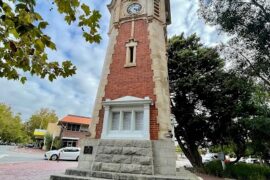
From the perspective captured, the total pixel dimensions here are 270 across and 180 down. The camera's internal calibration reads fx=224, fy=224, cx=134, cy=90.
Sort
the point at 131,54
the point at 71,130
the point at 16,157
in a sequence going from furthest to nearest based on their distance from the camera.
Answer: the point at 71,130
the point at 16,157
the point at 131,54

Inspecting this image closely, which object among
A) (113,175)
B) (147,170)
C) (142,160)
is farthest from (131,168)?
(113,175)

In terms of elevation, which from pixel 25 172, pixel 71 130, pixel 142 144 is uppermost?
pixel 71 130

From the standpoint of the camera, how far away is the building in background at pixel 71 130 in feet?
128

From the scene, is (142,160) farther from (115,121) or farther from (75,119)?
(75,119)

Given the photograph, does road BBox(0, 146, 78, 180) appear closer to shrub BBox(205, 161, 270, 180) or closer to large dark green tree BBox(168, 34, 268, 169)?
large dark green tree BBox(168, 34, 268, 169)

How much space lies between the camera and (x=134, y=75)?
34.1 feet

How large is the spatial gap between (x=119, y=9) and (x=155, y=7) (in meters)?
2.03

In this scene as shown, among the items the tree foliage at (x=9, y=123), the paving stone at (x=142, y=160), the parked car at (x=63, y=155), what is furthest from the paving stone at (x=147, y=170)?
the tree foliage at (x=9, y=123)

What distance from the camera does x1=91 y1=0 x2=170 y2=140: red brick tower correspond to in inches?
370

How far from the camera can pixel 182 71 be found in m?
18.4

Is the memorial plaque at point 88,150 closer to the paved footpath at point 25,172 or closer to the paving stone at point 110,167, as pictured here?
the paving stone at point 110,167

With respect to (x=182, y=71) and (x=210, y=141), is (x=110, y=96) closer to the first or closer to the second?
(x=182, y=71)

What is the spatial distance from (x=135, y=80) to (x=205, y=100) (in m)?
8.70

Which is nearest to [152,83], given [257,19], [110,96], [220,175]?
[110,96]
